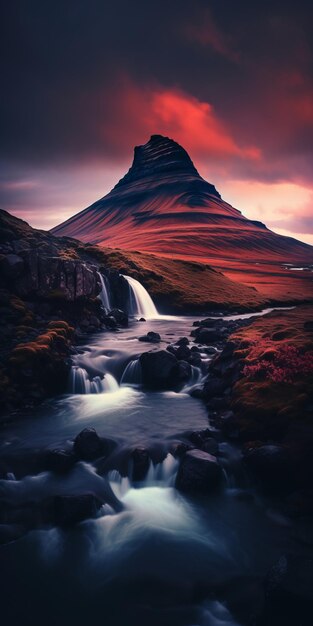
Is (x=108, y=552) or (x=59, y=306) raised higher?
(x=59, y=306)

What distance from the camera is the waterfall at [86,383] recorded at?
24.8 m

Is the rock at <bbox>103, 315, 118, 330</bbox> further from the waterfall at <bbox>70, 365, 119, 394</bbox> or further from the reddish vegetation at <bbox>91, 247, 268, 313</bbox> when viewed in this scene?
the reddish vegetation at <bbox>91, 247, 268, 313</bbox>

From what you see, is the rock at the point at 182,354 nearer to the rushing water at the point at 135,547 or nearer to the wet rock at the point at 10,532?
the rushing water at the point at 135,547

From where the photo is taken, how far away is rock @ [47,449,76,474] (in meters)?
15.6

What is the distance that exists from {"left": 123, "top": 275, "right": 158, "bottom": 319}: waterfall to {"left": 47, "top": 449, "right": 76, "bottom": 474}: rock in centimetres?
4066

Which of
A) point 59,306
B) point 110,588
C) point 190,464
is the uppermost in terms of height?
point 59,306

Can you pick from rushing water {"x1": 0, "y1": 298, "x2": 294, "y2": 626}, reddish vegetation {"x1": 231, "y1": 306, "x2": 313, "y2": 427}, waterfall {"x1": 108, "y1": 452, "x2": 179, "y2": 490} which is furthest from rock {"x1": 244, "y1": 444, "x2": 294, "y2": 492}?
waterfall {"x1": 108, "y1": 452, "x2": 179, "y2": 490}

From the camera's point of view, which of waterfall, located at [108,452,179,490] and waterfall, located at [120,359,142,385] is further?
waterfall, located at [120,359,142,385]

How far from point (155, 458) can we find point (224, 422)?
4.27m

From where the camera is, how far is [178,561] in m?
11.6

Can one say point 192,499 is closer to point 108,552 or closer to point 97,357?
point 108,552

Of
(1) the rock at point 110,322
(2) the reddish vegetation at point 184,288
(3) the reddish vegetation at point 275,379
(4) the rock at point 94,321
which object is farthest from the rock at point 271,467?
(2) the reddish vegetation at point 184,288

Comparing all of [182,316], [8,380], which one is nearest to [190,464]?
[8,380]

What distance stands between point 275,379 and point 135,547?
11557 millimetres
